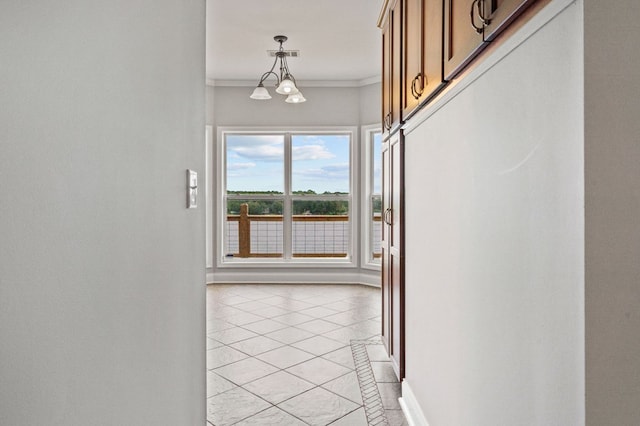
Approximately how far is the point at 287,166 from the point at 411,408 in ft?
14.2

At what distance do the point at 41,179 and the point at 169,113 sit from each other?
65cm

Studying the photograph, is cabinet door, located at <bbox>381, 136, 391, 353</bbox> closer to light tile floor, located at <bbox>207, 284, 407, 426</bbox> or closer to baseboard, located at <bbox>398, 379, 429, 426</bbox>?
light tile floor, located at <bbox>207, 284, 407, 426</bbox>

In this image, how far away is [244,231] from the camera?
250 inches

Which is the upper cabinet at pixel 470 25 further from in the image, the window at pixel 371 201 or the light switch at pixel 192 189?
the window at pixel 371 201

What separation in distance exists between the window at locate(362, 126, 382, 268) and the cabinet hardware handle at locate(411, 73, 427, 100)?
3.88 metres

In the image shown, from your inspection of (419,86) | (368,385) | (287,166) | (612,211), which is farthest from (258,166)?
(612,211)

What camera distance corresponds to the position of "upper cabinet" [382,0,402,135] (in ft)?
8.83

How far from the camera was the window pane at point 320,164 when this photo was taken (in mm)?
6301

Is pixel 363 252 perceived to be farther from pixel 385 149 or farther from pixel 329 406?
pixel 329 406

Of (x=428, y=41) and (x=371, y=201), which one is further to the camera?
(x=371, y=201)

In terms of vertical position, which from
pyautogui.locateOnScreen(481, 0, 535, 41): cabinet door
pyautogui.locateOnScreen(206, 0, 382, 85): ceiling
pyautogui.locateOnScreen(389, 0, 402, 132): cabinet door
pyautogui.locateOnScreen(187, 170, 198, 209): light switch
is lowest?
pyautogui.locateOnScreen(187, 170, 198, 209): light switch

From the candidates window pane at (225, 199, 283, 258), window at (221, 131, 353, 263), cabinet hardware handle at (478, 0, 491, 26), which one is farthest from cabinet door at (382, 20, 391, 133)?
window pane at (225, 199, 283, 258)

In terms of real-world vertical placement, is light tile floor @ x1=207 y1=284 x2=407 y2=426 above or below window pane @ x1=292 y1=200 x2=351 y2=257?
below

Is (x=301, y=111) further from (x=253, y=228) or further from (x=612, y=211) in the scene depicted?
(x=612, y=211)
